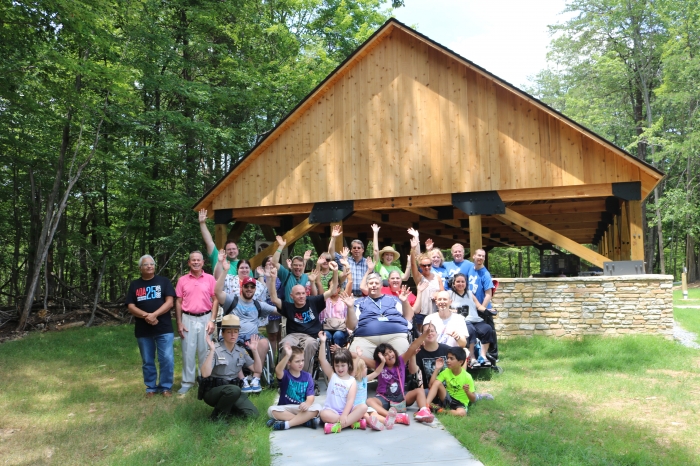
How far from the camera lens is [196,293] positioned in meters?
6.91

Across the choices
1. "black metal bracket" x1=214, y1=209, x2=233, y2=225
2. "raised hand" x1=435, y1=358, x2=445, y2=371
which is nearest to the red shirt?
"raised hand" x1=435, y1=358, x2=445, y2=371

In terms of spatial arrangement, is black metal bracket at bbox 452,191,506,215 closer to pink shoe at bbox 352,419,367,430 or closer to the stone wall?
the stone wall

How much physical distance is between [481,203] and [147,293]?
6.57 meters

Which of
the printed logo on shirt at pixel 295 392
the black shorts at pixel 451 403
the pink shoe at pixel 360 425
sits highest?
the printed logo on shirt at pixel 295 392

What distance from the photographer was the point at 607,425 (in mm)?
5203

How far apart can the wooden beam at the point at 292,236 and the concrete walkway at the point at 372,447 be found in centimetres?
713

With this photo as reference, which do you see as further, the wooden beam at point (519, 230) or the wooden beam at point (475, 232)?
the wooden beam at point (519, 230)

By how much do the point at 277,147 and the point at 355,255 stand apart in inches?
206

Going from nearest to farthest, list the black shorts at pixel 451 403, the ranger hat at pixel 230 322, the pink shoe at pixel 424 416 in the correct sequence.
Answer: the pink shoe at pixel 424 416, the black shorts at pixel 451 403, the ranger hat at pixel 230 322

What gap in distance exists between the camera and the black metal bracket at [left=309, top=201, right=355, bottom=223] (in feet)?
38.6

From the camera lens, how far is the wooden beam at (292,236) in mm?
12188

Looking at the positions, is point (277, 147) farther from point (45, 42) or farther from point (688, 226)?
point (688, 226)

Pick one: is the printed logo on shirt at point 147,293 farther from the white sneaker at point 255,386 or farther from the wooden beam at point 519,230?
the wooden beam at point 519,230

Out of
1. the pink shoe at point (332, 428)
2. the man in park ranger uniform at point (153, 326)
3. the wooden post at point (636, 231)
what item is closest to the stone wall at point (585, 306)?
the wooden post at point (636, 231)
